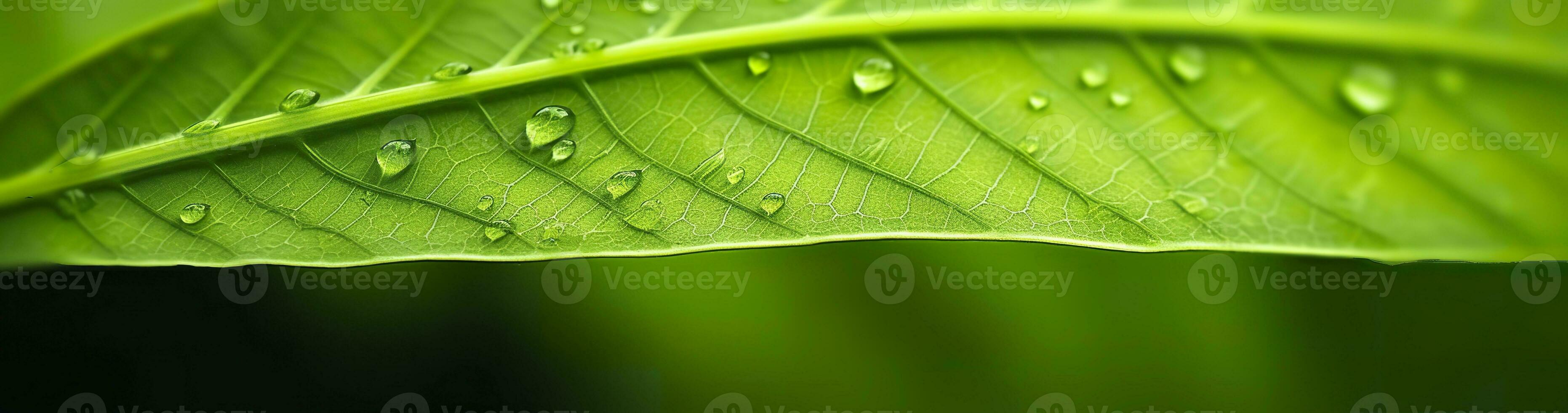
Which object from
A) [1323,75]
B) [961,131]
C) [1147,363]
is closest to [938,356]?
[1147,363]

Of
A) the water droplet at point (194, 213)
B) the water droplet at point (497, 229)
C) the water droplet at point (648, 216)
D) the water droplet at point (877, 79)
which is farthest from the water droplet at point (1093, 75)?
the water droplet at point (194, 213)

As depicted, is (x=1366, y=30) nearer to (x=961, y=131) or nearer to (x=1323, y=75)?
(x=1323, y=75)

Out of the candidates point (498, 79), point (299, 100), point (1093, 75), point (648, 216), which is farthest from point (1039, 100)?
point (299, 100)

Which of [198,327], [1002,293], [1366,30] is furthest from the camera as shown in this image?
[1002,293]

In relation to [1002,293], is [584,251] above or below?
below

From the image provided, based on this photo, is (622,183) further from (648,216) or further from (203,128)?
(203,128)

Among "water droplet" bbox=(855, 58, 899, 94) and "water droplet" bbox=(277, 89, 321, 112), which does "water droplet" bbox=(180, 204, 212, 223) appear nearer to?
"water droplet" bbox=(277, 89, 321, 112)

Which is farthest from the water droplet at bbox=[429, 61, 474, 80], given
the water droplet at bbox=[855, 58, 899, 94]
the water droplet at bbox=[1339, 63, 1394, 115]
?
the water droplet at bbox=[1339, 63, 1394, 115]
